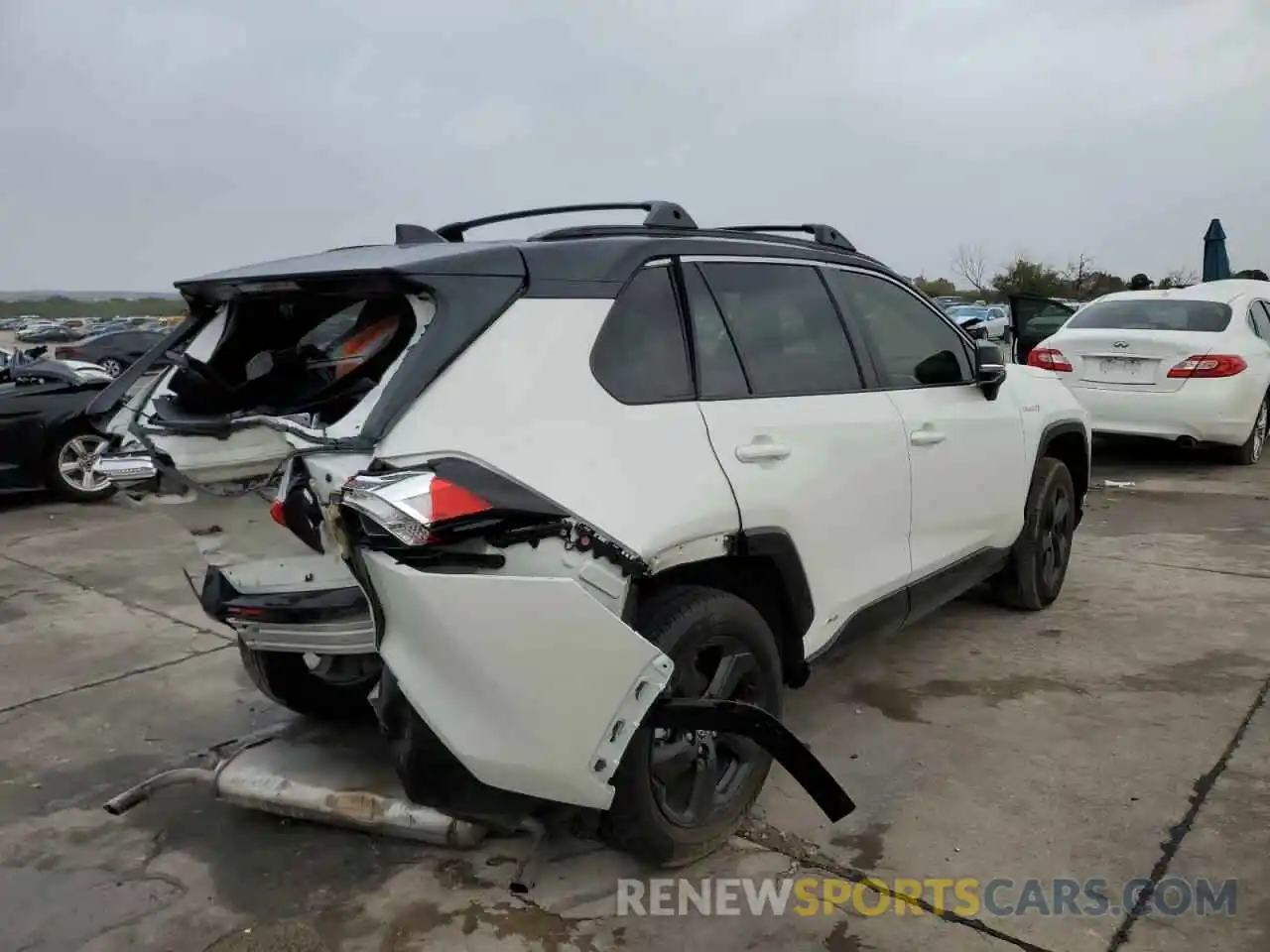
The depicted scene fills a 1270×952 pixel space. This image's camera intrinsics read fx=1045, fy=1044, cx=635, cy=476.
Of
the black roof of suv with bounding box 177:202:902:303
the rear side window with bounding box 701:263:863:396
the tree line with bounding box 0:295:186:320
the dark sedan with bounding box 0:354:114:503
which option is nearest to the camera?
A: the black roof of suv with bounding box 177:202:902:303

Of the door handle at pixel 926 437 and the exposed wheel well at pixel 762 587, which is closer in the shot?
the exposed wheel well at pixel 762 587

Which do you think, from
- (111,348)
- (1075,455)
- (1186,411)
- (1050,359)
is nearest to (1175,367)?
(1186,411)

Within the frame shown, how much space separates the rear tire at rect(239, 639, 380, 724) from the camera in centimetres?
382

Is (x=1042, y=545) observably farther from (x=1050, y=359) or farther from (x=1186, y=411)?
(x=1050, y=359)

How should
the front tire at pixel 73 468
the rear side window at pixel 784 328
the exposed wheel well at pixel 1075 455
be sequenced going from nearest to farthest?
the rear side window at pixel 784 328 < the exposed wheel well at pixel 1075 455 < the front tire at pixel 73 468

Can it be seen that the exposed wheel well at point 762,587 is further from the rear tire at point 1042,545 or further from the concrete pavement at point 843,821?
→ the rear tire at point 1042,545

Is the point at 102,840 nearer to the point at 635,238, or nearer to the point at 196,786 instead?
the point at 196,786

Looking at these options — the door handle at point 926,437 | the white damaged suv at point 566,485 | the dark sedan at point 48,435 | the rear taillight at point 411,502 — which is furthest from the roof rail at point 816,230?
the dark sedan at point 48,435

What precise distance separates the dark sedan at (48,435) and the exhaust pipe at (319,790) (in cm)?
625

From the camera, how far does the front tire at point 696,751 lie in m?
2.79

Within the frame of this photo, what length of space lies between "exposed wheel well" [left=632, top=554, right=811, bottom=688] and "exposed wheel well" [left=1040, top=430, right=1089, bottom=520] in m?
2.60

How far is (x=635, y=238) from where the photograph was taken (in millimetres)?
3109

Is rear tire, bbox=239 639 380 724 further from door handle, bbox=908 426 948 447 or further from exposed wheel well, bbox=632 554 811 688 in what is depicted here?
door handle, bbox=908 426 948 447

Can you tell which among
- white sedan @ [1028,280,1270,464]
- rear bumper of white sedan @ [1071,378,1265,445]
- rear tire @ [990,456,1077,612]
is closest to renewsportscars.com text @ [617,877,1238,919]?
rear tire @ [990,456,1077,612]
